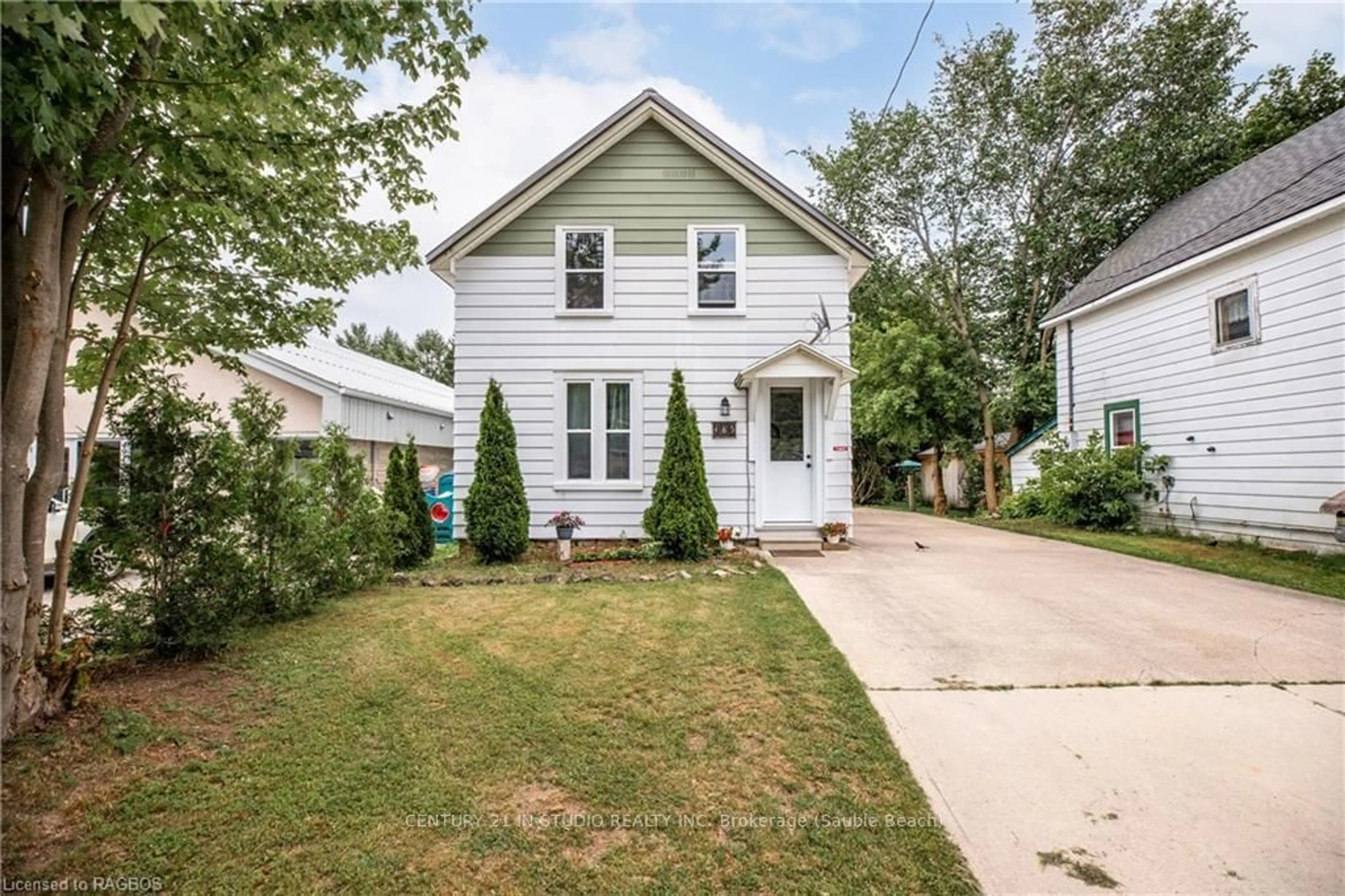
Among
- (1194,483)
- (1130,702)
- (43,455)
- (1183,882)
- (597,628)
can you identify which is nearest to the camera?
(1183,882)

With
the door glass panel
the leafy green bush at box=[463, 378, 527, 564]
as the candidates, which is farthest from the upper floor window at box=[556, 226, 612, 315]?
the door glass panel

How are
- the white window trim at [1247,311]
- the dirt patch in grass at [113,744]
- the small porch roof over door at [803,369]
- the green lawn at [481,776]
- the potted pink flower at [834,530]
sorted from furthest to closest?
1. the potted pink flower at [834,530]
2. the white window trim at [1247,311]
3. the small porch roof over door at [803,369]
4. the dirt patch in grass at [113,744]
5. the green lawn at [481,776]

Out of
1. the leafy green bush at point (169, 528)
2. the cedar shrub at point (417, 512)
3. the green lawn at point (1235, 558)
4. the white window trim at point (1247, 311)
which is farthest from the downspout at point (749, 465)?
the white window trim at point (1247, 311)

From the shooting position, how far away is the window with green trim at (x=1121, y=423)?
10.8 meters

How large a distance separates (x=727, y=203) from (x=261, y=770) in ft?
28.6

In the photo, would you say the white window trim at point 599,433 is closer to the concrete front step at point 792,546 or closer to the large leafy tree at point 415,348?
the concrete front step at point 792,546

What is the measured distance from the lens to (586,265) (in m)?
8.76

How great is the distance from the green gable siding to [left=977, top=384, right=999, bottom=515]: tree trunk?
9972 millimetres

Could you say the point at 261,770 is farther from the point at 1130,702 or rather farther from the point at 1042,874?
the point at 1130,702

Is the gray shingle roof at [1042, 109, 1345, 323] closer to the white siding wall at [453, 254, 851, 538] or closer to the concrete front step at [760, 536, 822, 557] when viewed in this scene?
the white siding wall at [453, 254, 851, 538]

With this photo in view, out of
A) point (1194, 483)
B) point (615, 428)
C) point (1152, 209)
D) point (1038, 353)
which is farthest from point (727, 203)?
point (1152, 209)

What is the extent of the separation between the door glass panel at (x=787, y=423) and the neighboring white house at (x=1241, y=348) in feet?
19.6

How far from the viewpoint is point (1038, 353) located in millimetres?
15820

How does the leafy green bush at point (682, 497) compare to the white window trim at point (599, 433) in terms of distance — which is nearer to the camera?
the leafy green bush at point (682, 497)
